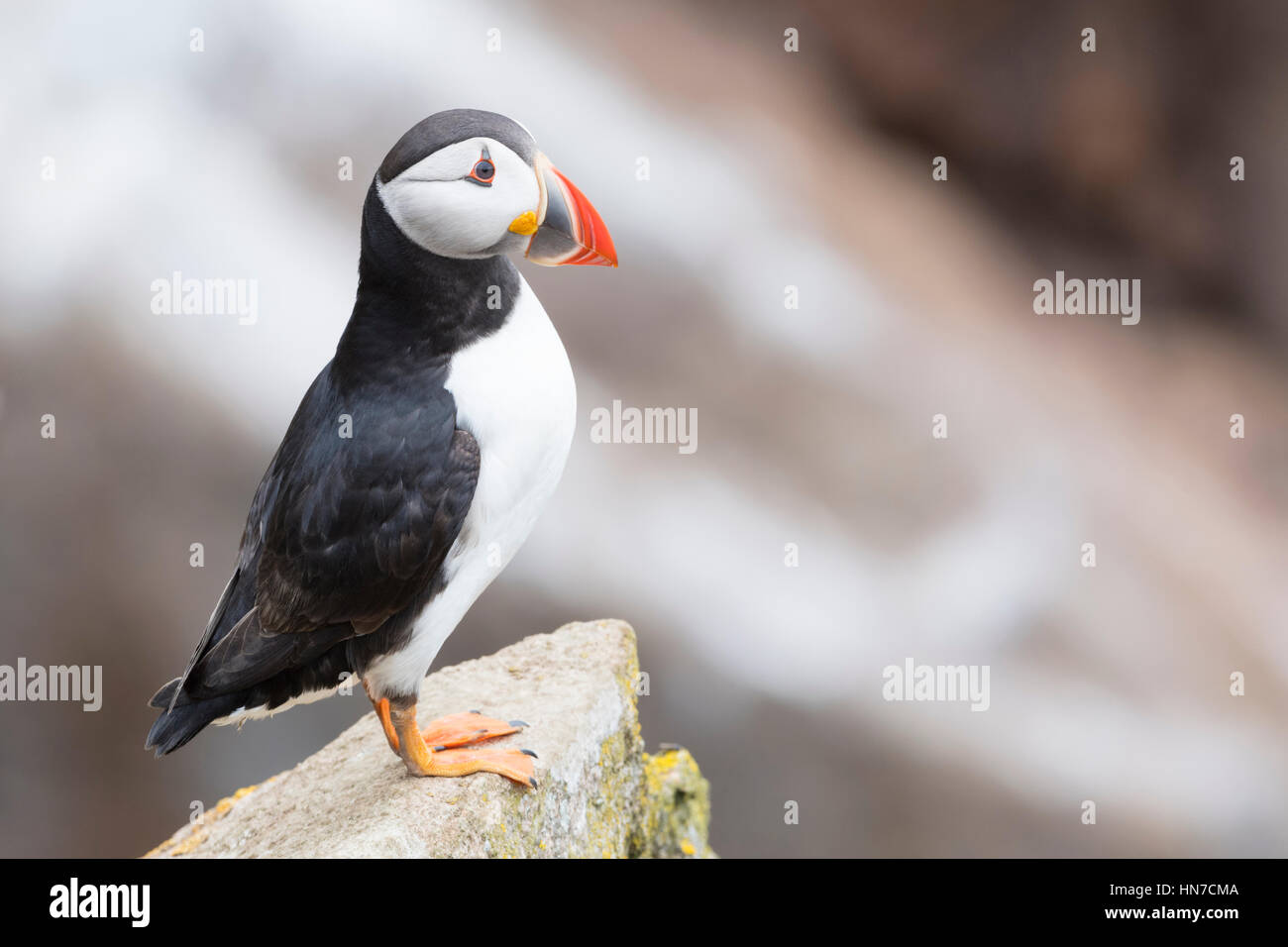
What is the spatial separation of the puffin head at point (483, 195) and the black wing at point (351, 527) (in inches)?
13.1

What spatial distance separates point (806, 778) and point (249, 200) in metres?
4.13

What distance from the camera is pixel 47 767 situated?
5.48 metres

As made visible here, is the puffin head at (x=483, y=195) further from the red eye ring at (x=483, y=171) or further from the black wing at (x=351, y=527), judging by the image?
the black wing at (x=351, y=527)

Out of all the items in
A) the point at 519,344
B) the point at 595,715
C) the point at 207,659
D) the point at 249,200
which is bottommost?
the point at 595,715

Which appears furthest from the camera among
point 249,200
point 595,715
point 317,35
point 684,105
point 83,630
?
→ point 684,105

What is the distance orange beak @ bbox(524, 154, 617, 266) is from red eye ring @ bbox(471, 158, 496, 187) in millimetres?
105

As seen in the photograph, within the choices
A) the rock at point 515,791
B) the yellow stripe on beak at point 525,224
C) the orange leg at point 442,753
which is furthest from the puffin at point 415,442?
the rock at point 515,791

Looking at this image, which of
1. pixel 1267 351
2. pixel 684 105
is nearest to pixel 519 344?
pixel 684 105

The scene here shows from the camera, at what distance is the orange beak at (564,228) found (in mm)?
2418

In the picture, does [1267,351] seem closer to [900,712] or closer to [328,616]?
[900,712]

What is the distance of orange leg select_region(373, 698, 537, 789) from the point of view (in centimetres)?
290

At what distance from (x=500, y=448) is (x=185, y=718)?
101cm

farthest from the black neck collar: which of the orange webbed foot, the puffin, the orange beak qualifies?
the orange webbed foot

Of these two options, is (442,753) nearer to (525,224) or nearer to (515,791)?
(515,791)
